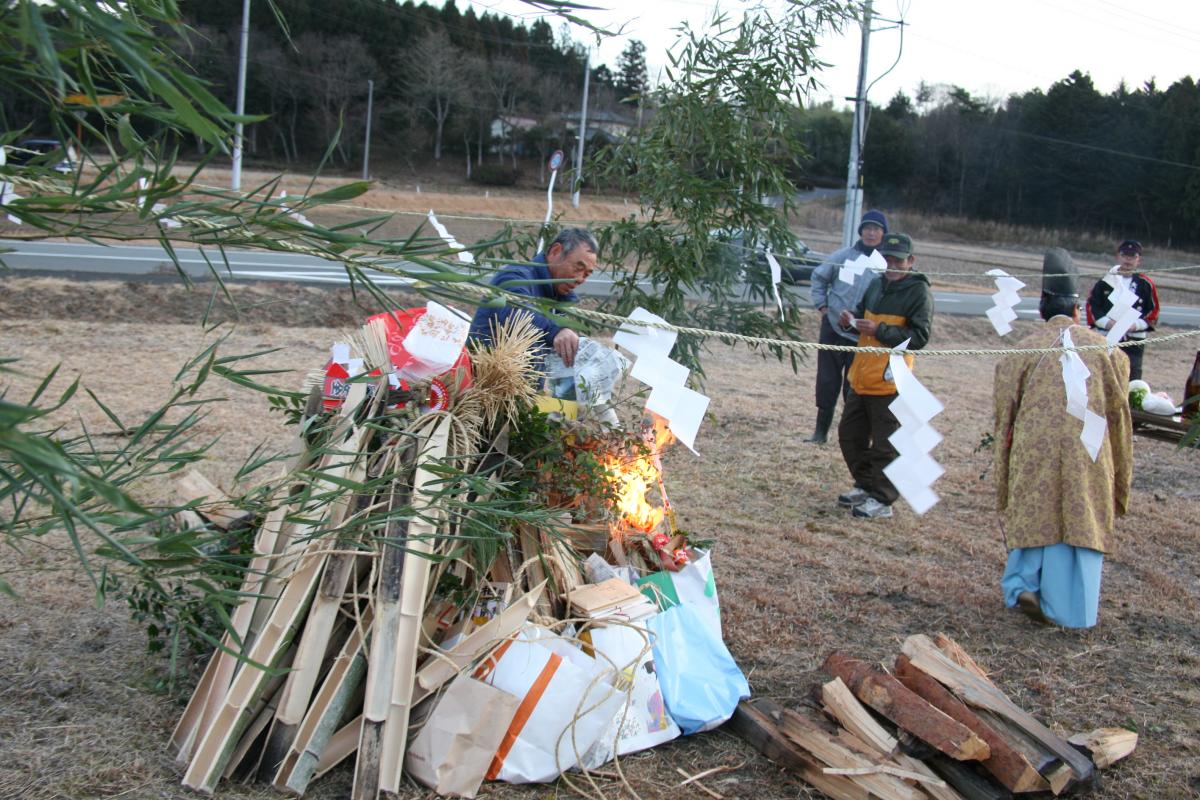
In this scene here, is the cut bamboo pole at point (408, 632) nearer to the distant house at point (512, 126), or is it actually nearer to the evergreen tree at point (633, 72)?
the evergreen tree at point (633, 72)

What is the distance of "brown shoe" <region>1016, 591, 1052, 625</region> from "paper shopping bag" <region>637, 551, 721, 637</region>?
1688 millimetres

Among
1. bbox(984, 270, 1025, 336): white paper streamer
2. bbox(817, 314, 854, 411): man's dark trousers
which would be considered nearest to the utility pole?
bbox(817, 314, 854, 411): man's dark trousers

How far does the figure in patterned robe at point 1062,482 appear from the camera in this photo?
14.3 ft

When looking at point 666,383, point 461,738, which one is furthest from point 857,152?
point 461,738

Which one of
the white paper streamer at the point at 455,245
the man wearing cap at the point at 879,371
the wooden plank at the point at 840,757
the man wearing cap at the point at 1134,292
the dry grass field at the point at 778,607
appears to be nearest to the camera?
the white paper streamer at the point at 455,245

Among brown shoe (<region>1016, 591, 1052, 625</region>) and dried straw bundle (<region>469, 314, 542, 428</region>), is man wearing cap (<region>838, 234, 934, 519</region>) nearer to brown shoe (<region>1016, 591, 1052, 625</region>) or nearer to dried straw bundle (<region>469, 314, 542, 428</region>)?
brown shoe (<region>1016, 591, 1052, 625</region>)

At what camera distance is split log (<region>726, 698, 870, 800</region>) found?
3.08 meters

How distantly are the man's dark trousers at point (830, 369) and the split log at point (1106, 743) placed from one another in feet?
13.3

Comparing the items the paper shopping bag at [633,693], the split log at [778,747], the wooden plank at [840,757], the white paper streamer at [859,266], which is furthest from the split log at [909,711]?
the white paper streamer at [859,266]

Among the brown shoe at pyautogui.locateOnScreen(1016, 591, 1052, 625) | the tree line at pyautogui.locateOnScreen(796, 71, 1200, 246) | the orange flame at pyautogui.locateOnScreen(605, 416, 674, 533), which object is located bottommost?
the brown shoe at pyautogui.locateOnScreen(1016, 591, 1052, 625)

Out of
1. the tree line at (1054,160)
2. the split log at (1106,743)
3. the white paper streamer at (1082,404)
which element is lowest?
the split log at (1106,743)

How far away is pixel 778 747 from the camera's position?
327 centimetres

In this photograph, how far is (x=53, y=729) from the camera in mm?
3064

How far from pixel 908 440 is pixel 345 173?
3883 cm
